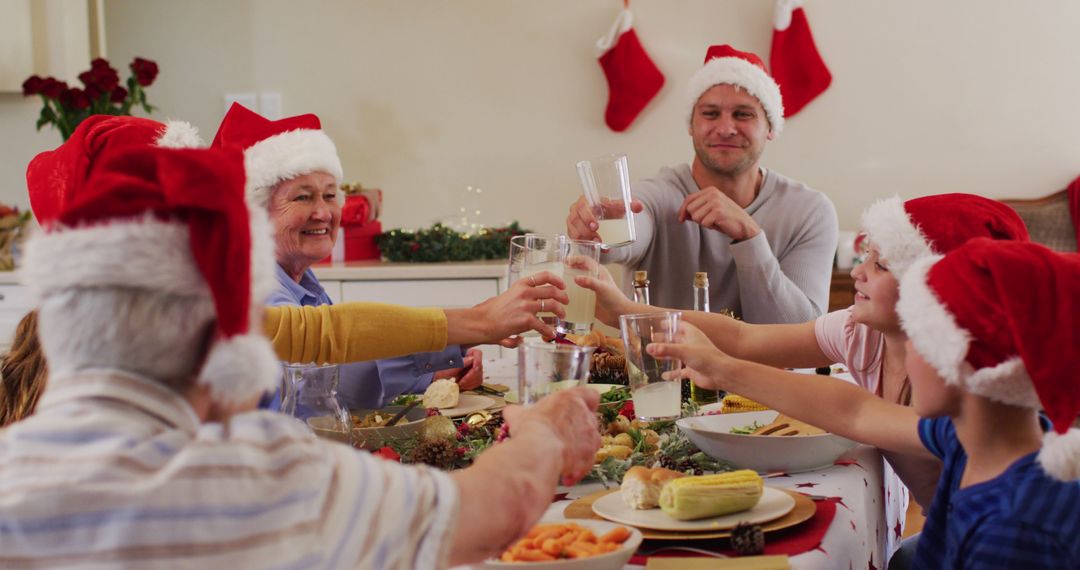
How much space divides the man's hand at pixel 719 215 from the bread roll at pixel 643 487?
4.82 feet

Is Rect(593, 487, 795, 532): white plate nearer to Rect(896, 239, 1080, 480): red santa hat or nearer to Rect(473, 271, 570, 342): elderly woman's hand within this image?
Rect(896, 239, 1080, 480): red santa hat

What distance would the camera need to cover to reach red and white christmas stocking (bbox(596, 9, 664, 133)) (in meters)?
4.78

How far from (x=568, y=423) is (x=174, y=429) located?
44 cm

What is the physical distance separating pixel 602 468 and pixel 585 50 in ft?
11.8

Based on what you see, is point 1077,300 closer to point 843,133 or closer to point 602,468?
point 602,468

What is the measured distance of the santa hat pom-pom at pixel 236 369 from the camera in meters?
0.87

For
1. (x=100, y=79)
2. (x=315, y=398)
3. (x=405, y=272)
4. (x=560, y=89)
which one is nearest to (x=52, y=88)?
(x=100, y=79)

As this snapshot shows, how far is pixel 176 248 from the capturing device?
86cm

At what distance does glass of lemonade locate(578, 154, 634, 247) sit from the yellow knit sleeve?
26.5 inches

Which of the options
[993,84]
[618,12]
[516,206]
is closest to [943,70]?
[993,84]

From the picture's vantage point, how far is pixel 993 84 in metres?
4.68

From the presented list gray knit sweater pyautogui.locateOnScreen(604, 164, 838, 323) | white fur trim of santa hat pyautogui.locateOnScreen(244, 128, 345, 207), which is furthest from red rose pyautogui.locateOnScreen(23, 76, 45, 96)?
gray knit sweater pyautogui.locateOnScreen(604, 164, 838, 323)

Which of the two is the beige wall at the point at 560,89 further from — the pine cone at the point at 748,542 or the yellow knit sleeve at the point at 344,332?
the pine cone at the point at 748,542

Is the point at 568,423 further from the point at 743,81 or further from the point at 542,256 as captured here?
the point at 743,81
